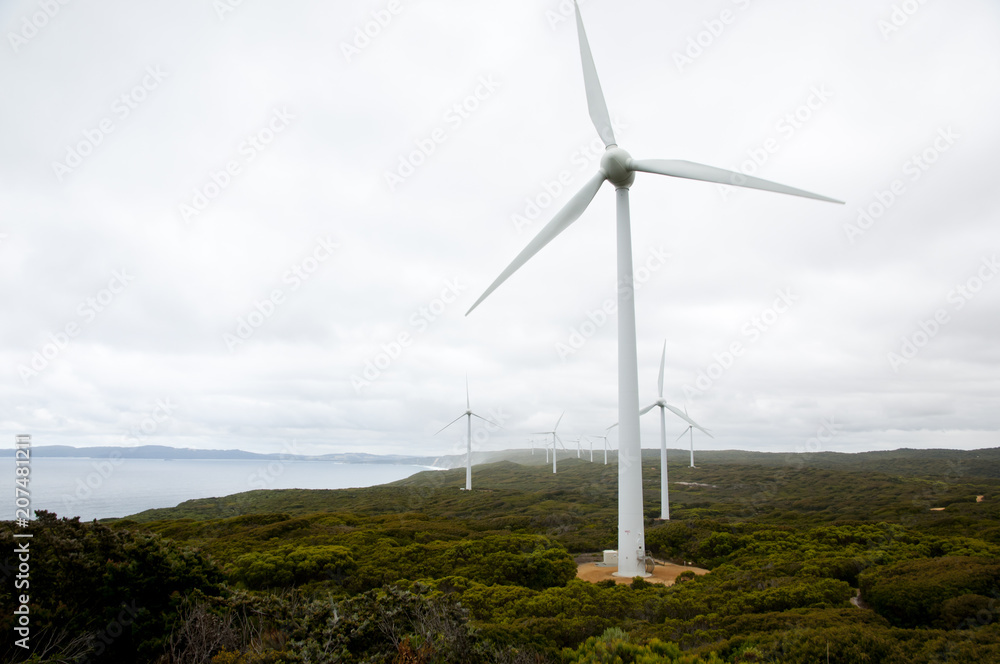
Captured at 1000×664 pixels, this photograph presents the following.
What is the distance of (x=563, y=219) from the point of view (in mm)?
23094

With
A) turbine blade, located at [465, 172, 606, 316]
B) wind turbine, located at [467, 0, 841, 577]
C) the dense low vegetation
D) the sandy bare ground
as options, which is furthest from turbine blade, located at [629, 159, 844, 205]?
the sandy bare ground

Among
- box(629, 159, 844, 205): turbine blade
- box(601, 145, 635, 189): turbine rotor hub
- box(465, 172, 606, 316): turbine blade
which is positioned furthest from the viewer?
box(601, 145, 635, 189): turbine rotor hub

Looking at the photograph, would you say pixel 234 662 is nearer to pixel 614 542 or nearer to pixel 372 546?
pixel 372 546

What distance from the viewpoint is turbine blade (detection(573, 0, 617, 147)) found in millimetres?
23797

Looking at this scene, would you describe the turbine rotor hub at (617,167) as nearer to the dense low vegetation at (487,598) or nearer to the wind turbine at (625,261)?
the wind turbine at (625,261)

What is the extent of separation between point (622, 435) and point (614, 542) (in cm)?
1084

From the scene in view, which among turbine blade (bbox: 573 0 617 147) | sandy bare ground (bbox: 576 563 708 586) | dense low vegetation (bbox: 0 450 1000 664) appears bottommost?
sandy bare ground (bbox: 576 563 708 586)

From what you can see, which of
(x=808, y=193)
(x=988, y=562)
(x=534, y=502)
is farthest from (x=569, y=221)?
(x=534, y=502)

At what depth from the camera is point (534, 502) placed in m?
56.5

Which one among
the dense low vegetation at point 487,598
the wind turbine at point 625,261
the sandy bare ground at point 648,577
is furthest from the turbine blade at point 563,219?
the sandy bare ground at point 648,577

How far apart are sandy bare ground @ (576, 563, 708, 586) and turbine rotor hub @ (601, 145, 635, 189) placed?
1684 centimetres

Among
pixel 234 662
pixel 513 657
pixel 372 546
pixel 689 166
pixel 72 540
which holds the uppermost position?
pixel 689 166

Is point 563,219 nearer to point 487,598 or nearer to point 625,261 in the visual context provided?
point 625,261

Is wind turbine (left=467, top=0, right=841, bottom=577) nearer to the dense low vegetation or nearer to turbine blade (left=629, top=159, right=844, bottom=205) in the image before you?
turbine blade (left=629, top=159, right=844, bottom=205)
